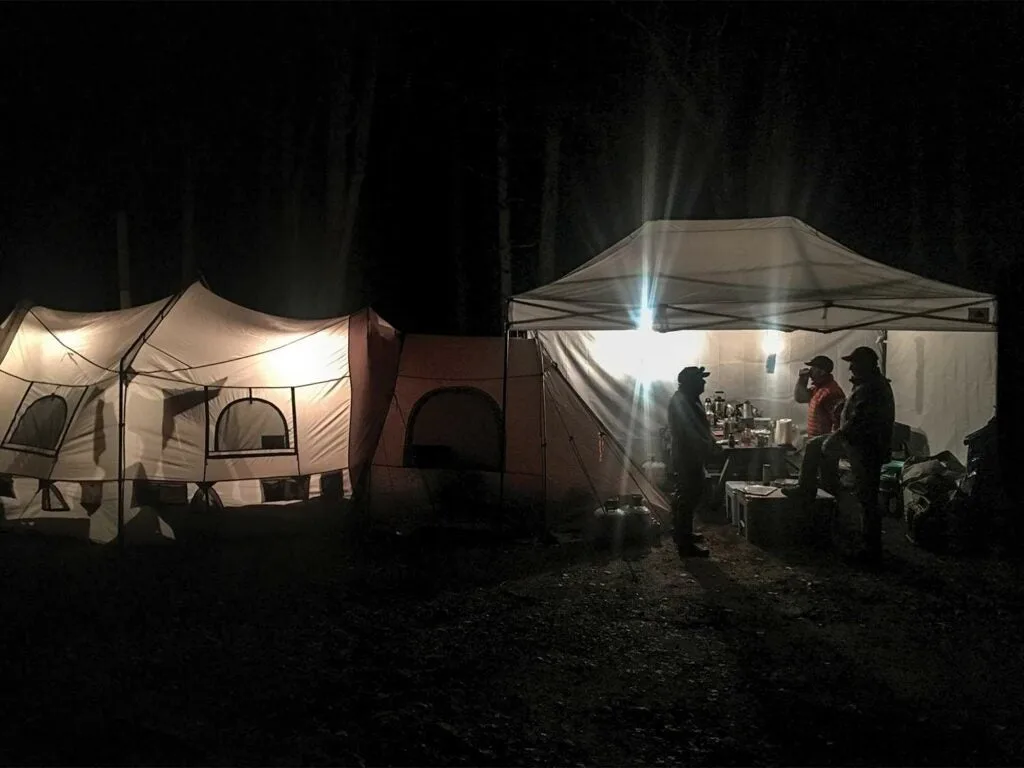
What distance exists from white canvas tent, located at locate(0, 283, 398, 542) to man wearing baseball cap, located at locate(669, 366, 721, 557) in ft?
9.61

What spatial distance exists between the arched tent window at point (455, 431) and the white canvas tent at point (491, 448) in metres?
0.01

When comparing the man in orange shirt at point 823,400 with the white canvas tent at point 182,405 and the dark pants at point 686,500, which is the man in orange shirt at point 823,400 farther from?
the white canvas tent at point 182,405

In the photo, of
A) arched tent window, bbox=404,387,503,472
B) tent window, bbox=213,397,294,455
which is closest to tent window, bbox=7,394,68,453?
tent window, bbox=213,397,294,455

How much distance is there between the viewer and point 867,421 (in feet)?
19.5

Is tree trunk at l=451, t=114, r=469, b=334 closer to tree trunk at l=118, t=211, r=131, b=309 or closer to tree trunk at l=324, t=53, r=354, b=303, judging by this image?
tree trunk at l=324, t=53, r=354, b=303

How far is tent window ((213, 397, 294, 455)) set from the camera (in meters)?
7.02

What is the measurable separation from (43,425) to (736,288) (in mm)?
6777

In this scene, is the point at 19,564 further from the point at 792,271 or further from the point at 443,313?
the point at 443,313

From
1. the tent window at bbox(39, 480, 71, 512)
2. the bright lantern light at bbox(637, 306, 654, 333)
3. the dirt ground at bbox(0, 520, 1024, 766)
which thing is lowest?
the dirt ground at bbox(0, 520, 1024, 766)

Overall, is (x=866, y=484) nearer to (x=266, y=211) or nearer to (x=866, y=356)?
(x=866, y=356)

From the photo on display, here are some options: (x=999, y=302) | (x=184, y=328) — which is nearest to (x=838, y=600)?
(x=999, y=302)

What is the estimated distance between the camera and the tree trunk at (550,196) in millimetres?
15695

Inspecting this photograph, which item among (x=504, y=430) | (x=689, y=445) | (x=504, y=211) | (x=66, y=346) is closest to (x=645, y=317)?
(x=689, y=445)

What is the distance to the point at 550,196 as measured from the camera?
1569 centimetres
